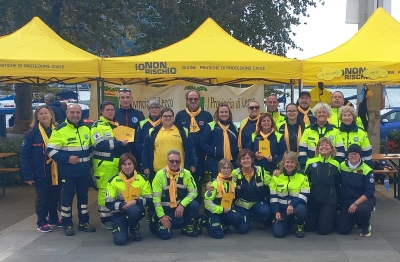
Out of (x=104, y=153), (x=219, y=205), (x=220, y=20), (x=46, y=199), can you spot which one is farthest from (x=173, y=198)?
(x=220, y=20)

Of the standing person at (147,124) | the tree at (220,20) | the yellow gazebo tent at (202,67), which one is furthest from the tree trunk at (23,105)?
the standing person at (147,124)

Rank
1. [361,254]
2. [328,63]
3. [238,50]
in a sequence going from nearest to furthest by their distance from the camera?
[361,254] < [328,63] < [238,50]

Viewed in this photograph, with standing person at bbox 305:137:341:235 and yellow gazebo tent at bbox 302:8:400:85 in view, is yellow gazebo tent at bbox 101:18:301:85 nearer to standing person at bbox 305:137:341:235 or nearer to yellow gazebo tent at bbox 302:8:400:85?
yellow gazebo tent at bbox 302:8:400:85

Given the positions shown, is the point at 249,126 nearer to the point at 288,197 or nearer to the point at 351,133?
the point at 288,197

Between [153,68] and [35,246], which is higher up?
[153,68]

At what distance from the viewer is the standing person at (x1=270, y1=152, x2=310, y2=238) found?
7.16 metres

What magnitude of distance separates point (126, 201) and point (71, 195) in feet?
2.72

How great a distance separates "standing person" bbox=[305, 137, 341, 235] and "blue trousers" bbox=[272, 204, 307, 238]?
259 millimetres

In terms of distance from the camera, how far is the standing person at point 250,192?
7363 millimetres

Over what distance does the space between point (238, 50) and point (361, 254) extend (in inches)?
165

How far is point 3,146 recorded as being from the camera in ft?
39.0

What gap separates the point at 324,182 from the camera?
727cm

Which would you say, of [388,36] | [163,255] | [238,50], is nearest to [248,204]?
[163,255]

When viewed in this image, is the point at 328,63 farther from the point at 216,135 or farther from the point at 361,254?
the point at 361,254
